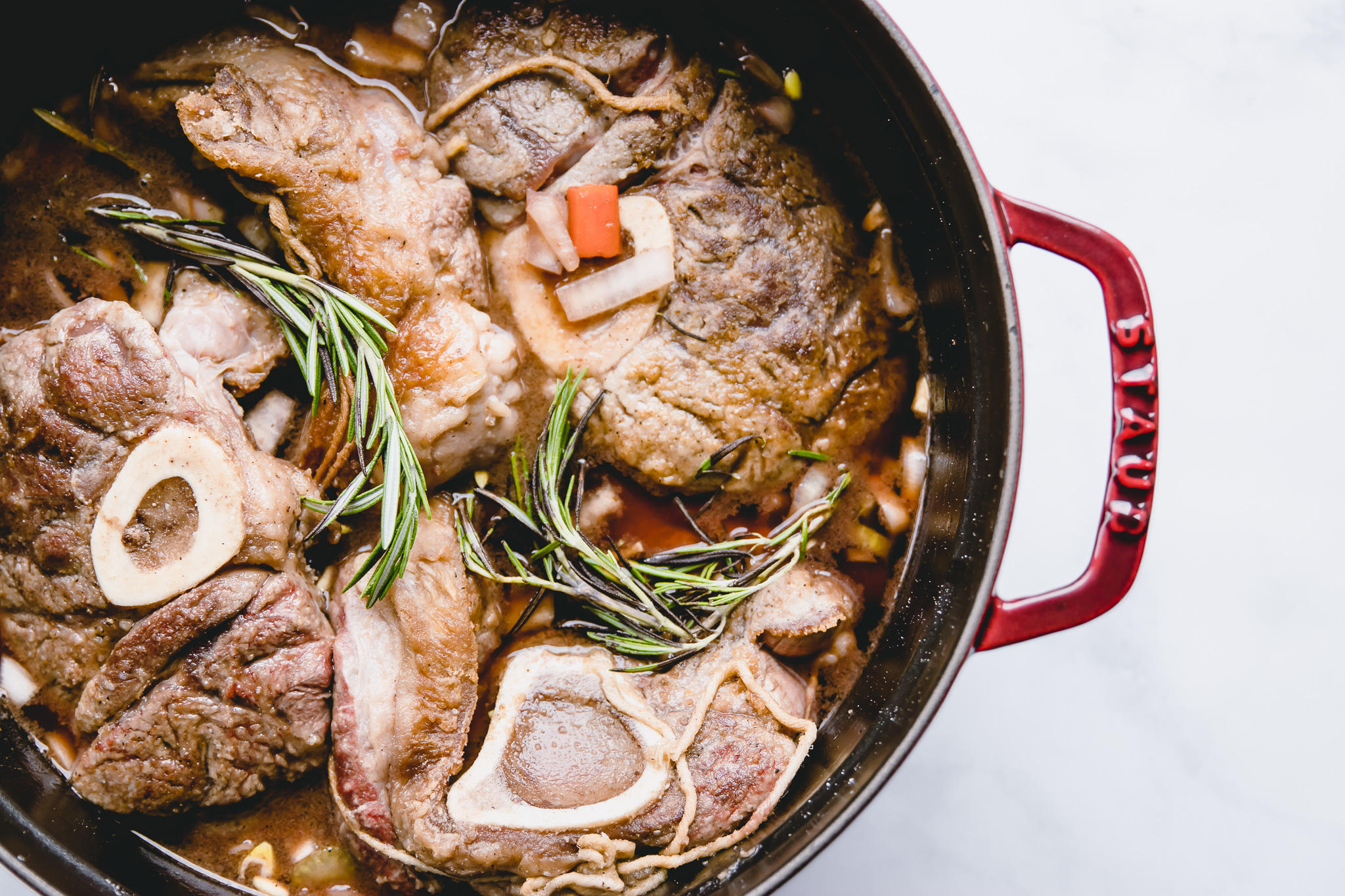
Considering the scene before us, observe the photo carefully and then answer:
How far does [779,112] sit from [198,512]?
1.83 m

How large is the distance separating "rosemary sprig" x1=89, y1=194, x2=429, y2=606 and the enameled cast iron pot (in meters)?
0.61

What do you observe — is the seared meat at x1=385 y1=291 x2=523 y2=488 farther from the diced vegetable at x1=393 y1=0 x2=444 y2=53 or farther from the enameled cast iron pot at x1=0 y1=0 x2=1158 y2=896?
the enameled cast iron pot at x1=0 y1=0 x2=1158 y2=896

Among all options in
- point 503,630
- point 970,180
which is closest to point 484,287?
point 503,630

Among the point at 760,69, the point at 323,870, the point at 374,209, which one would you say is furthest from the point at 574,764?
the point at 760,69

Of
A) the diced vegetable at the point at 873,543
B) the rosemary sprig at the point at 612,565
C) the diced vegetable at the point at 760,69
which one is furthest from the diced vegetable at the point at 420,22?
the diced vegetable at the point at 873,543

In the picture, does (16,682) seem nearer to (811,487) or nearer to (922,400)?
(811,487)

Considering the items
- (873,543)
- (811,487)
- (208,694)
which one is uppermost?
(811,487)

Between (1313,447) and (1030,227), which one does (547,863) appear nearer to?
(1030,227)

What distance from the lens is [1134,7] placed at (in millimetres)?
2617

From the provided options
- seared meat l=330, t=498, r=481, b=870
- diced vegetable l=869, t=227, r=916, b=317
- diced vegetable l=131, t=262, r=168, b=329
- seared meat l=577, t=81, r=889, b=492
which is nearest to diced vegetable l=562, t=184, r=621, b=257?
seared meat l=577, t=81, r=889, b=492

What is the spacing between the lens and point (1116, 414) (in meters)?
1.85

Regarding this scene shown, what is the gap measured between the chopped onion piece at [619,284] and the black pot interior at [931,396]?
63 cm

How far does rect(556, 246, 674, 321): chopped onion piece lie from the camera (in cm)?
220

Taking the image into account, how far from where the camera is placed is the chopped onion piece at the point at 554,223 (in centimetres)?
219
